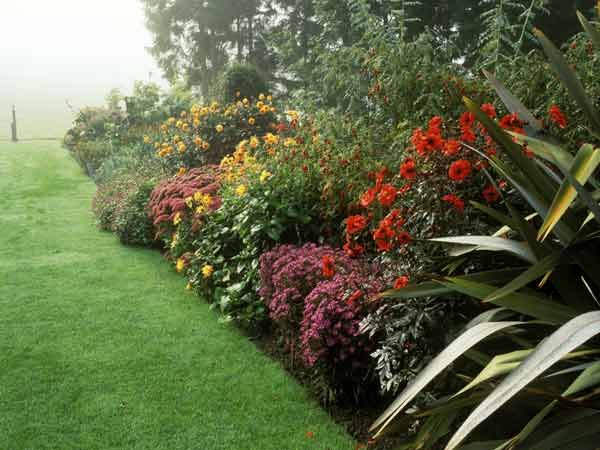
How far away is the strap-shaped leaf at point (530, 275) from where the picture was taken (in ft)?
5.67

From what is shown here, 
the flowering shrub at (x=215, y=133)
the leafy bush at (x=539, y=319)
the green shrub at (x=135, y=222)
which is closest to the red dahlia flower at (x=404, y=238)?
the leafy bush at (x=539, y=319)

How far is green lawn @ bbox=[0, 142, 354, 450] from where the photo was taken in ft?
9.66

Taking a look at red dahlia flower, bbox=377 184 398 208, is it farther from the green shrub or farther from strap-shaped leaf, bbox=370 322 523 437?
the green shrub

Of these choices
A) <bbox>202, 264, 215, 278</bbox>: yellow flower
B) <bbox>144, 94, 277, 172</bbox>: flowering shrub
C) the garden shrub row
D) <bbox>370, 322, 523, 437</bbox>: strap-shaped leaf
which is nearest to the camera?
<bbox>370, 322, 523, 437</bbox>: strap-shaped leaf

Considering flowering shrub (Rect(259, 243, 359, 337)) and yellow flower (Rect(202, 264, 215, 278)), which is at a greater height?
flowering shrub (Rect(259, 243, 359, 337))

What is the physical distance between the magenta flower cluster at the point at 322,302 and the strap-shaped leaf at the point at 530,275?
1.06 m

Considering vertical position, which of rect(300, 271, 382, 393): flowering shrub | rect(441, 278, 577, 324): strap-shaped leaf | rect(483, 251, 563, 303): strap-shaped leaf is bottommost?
rect(300, 271, 382, 393): flowering shrub

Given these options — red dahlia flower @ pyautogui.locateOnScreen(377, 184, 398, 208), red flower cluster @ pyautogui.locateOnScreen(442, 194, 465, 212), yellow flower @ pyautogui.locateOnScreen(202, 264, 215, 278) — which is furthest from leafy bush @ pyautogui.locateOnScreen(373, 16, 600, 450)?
yellow flower @ pyautogui.locateOnScreen(202, 264, 215, 278)

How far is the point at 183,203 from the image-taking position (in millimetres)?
5941

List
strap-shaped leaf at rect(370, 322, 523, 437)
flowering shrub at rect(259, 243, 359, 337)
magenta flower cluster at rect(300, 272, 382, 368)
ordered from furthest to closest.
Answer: flowering shrub at rect(259, 243, 359, 337)
magenta flower cluster at rect(300, 272, 382, 368)
strap-shaped leaf at rect(370, 322, 523, 437)

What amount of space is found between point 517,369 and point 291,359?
2.49 metres

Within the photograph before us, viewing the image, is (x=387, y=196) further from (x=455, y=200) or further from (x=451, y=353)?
(x=451, y=353)

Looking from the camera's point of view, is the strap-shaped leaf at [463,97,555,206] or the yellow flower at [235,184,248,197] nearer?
the strap-shaped leaf at [463,97,555,206]

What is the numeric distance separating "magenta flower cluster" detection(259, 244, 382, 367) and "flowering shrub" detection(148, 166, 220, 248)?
77.2 inches
